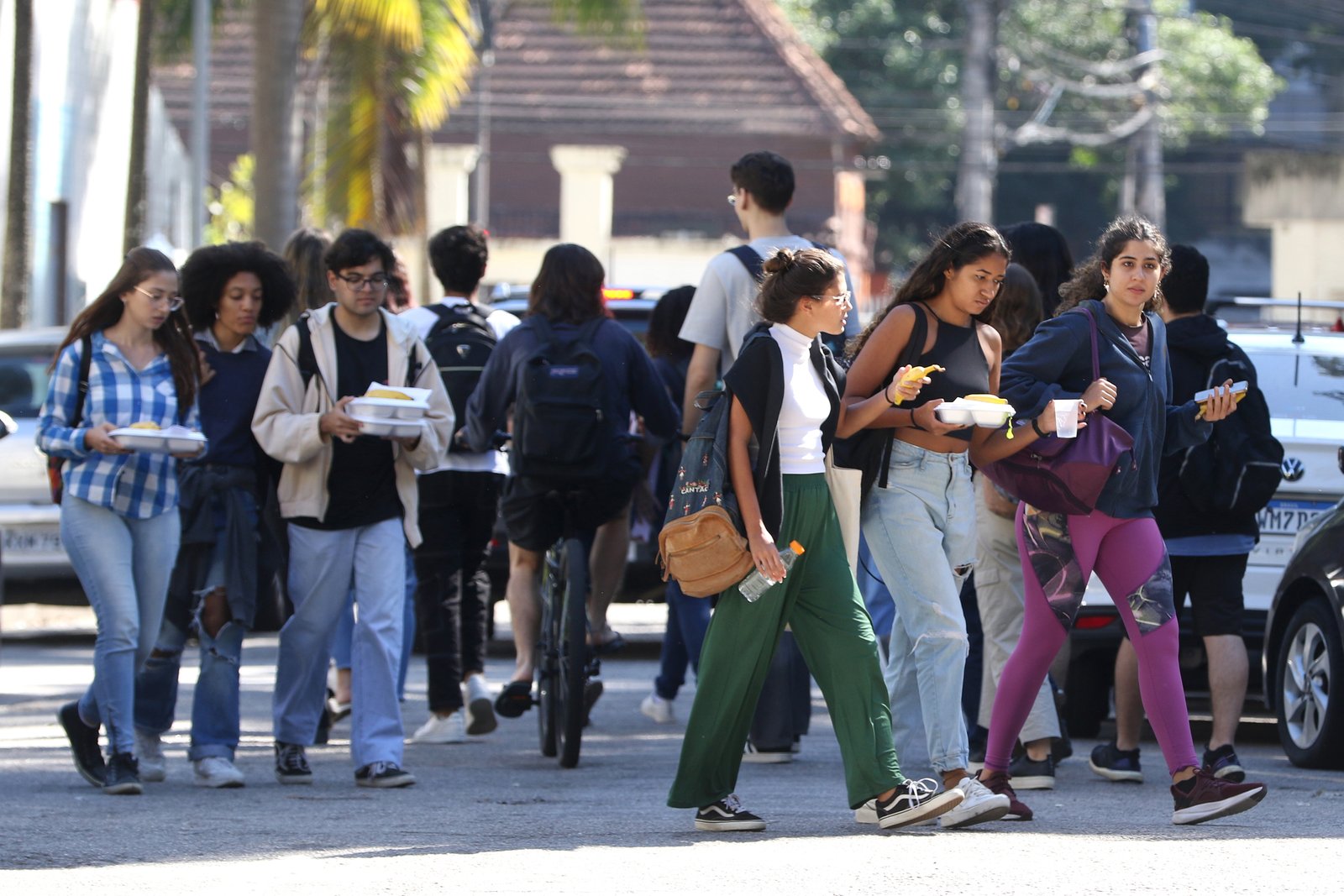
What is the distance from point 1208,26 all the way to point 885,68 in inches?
309

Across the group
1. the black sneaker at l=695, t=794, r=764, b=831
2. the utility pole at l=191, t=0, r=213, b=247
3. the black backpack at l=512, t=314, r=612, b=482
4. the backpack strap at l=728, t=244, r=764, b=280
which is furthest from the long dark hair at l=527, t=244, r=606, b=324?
the utility pole at l=191, t=0, r=213, b=247

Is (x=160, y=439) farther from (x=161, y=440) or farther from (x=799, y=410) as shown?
(x=799, y=410)

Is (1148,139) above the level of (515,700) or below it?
above

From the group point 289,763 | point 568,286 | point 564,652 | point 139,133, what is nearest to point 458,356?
point 568,286

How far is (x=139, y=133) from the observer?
2252cm

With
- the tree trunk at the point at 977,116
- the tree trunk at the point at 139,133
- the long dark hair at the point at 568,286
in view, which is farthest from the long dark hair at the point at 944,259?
the tree trunk at the point at 977,116

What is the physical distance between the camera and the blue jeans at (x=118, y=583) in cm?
798

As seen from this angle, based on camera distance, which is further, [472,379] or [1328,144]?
[1328,144]

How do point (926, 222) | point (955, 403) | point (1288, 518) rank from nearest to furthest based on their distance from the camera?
point (955, 403)
point (1288, 518)
point (926, 222)

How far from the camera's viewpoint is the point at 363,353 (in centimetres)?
841

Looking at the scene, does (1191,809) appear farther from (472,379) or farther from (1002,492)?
(472,379)

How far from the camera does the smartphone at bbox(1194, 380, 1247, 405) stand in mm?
7285

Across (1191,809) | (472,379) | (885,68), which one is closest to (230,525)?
(472,379)

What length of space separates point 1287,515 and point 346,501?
159 inches
